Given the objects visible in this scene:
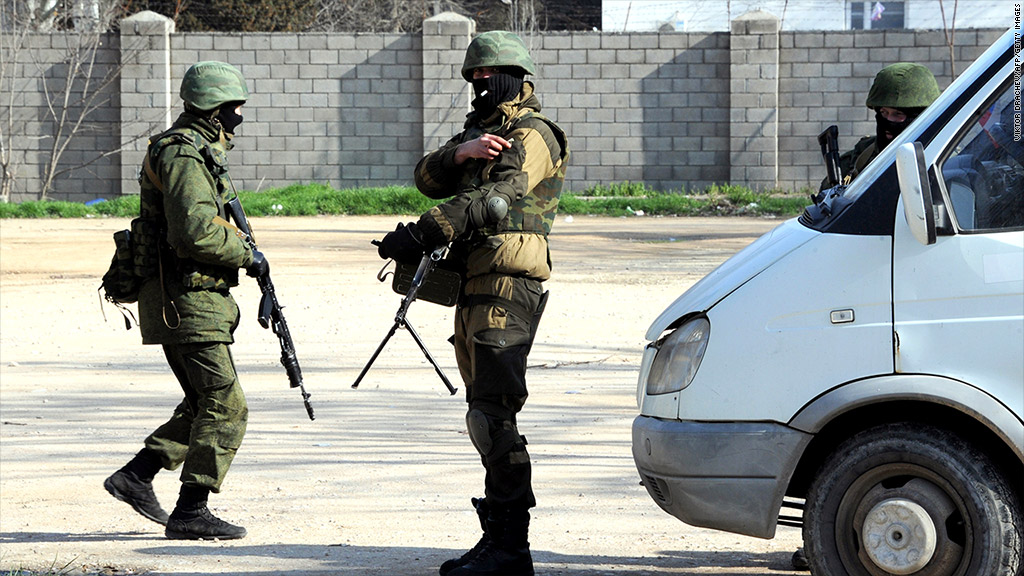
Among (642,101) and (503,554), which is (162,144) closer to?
(503,554)

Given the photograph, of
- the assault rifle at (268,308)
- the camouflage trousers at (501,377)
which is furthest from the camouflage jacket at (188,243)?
the camouflage trousers at (501,377)

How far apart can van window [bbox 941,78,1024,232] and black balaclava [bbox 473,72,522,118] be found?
148 cm

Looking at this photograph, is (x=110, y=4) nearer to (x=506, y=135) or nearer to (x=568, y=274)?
(x=568, y=274)

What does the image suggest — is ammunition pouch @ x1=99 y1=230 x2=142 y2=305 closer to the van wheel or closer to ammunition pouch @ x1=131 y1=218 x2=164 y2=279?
ammunition pouch @ x1=131 y1=218 x2=164 y2=279

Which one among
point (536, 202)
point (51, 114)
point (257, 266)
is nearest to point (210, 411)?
point (257, 266)

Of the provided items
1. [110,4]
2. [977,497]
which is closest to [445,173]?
[977,497]

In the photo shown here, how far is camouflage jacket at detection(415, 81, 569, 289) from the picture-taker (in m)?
4.12

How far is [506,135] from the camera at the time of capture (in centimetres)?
425

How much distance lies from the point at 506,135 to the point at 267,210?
1552cm

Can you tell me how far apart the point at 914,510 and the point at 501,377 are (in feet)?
4.44

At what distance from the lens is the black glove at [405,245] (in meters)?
4.16

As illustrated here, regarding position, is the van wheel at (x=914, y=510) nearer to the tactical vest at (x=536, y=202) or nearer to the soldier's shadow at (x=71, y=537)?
the tactical vest at (x=536, y=202)

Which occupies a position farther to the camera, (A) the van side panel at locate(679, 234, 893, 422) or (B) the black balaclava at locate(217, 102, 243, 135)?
(B) the black balaclava at locate(217, 102, 243, 135)

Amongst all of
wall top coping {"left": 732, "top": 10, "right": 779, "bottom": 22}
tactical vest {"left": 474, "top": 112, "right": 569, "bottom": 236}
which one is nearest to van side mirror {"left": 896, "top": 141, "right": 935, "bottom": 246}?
tactical vest {"left": 474, "top": 112, "right": 569, "bottom": 236}
